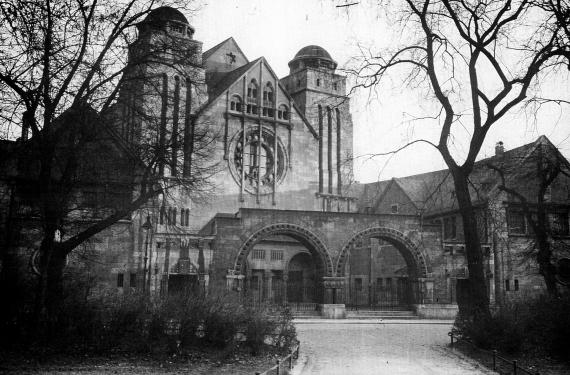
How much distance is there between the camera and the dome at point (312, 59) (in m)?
45.7

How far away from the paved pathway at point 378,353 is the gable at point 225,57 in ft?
93.7

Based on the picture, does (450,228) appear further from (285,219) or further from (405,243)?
(285,219)

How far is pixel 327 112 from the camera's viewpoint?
144ft

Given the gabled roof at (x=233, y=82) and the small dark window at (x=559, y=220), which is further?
the gabled roof at (x=233, y=82)

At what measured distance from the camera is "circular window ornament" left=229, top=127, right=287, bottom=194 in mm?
39281

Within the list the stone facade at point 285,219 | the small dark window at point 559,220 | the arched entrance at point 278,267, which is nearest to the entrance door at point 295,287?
the arched entrance at point 278,267

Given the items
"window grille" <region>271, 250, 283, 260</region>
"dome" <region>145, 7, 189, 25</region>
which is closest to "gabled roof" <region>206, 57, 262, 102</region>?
"window grille" <region>271, 250, 283, 260</region>

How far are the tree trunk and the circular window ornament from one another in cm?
2287

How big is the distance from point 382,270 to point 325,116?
1337 cm

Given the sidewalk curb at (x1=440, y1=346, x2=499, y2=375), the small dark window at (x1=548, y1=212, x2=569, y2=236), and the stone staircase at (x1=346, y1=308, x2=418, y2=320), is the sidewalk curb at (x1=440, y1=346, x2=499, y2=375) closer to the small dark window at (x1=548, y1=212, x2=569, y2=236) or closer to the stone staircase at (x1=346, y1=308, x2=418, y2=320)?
the stone staircase at (x1=346, y1=308, x2=418, y2=320)

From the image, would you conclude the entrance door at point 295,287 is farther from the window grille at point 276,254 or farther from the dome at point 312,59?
the dome at point 312,59

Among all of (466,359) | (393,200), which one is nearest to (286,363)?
(466,359)

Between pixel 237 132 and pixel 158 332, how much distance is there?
26.9 metres

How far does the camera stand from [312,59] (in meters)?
45.6
